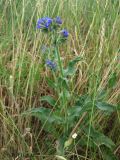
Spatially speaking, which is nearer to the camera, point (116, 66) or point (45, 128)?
point (45, 128)

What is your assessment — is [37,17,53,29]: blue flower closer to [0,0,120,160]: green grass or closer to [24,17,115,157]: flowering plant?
[24,17,115,157]: flowering plant

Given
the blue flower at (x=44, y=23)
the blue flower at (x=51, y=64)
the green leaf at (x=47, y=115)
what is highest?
the blue flower at (x=44, y=23)

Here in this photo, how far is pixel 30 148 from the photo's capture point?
4.14ft

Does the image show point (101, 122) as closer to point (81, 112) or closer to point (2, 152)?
point (81, 112)

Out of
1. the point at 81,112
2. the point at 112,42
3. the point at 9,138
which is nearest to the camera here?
the point at 81,112

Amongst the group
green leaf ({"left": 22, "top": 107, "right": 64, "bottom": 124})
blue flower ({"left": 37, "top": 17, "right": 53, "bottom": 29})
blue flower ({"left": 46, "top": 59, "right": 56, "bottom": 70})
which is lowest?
green leaf ({"left": 22, "top": 107, "right": 64, "bottom": 124})

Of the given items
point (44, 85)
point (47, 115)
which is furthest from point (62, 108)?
point (44, 85)

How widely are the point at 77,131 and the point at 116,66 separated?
34cm

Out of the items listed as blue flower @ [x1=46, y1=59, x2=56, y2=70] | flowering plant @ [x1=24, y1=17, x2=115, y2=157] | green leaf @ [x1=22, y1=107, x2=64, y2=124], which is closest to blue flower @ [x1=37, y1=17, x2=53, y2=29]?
flowering plant @ [x1=24, y1=17, x2=115, y2=157]

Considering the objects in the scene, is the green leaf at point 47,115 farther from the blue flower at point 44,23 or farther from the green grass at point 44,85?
the blue flower at point 44,23

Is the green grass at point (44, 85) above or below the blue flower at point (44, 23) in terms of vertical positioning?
below

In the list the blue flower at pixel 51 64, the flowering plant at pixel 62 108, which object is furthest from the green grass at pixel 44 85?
the blue flower at pixel 51 64

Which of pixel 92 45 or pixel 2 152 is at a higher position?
pixel 92 45

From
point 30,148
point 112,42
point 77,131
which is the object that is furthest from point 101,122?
point 112,42
